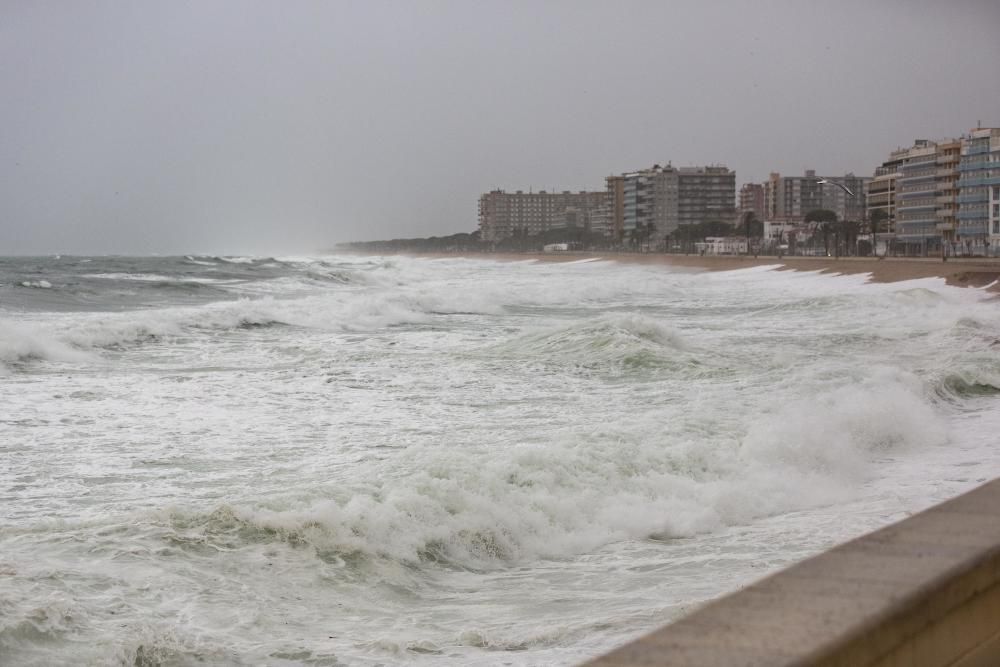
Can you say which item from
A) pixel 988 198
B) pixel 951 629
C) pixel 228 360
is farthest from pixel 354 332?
pixel 988 198

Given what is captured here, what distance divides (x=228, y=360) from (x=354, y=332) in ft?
18.4

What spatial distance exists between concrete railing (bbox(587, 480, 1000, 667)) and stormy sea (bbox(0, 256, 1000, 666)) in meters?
2.09

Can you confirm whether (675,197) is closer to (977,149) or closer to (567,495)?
(977,149)

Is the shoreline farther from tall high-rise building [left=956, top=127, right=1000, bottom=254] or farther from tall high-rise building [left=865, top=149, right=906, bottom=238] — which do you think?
tall high-rise building [left=865, top=149, right=906, bottom=238]

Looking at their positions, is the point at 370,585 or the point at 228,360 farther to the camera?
the point at 228,360

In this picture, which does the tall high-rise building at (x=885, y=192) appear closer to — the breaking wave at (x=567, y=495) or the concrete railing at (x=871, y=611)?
the breaking wave at (x=567, y=495)

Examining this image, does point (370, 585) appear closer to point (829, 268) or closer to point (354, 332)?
point (354, 332)

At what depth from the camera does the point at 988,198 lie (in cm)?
8269

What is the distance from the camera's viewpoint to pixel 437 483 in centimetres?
626

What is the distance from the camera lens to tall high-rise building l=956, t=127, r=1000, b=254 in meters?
80.8

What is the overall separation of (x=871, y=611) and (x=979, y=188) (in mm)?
91540

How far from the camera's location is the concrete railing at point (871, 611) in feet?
4.92

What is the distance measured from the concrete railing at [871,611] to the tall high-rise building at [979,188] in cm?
8343

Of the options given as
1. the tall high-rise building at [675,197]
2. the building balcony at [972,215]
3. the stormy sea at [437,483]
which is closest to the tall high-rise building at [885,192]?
the building balcony at [972,215]
